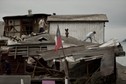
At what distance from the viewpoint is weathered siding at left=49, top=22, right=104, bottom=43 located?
1291 inches

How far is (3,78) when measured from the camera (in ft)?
69.1

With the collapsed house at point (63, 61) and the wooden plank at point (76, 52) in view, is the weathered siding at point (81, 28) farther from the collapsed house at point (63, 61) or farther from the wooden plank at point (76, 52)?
the wooden plank at point (76, 52)

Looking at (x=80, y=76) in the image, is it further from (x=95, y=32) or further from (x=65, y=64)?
(x=95, y=32)

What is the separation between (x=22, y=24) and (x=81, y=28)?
9.01m

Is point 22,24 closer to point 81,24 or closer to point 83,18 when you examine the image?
point 81,24

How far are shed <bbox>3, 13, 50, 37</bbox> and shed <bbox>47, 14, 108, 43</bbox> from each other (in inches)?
228

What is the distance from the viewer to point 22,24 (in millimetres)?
39406

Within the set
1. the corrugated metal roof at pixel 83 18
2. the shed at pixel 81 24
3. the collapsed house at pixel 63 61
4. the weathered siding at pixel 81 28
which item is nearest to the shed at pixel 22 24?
the corrugated metal roof at pixel 83 18

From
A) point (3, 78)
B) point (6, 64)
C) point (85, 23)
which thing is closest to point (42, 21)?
point (85, 23)

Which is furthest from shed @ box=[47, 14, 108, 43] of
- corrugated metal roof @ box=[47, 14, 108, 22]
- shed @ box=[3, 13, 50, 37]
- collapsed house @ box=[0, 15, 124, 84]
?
collapsed house @ box=[0, 15, 124, 84]

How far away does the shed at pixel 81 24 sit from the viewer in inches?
1287

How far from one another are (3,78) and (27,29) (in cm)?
1885

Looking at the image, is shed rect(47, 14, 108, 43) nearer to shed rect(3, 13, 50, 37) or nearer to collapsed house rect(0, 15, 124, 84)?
shed rect(3, 13, 50, 37)

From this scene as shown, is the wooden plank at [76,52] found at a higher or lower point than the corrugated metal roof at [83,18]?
lower
